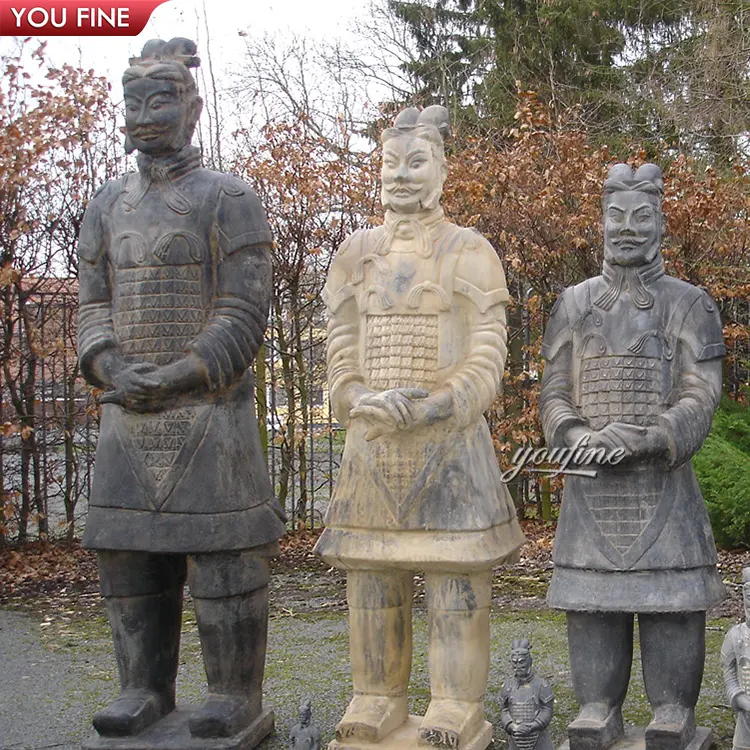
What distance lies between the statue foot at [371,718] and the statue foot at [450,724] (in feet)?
0.43

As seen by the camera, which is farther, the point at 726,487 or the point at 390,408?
the point at 726,487

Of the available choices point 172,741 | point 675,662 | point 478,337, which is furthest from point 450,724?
point 478,337

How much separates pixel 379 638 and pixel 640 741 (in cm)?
106

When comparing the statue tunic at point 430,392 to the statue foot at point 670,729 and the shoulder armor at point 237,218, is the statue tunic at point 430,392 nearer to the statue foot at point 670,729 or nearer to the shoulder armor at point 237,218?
the shoulder armor at point 237,218

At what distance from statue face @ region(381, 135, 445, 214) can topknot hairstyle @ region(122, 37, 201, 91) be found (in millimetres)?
872

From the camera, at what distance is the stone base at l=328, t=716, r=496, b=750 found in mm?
4520

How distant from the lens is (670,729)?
441 centimetres

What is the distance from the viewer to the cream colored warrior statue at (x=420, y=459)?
Result: 14.8 feet

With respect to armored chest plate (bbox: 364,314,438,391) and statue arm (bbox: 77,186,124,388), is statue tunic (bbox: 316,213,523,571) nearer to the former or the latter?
armored chest plate (bbox: 364,314,438,391)

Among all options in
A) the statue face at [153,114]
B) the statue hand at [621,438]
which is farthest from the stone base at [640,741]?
the statue face at [153,114]

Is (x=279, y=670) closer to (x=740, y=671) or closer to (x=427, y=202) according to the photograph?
(x=740, y=671)

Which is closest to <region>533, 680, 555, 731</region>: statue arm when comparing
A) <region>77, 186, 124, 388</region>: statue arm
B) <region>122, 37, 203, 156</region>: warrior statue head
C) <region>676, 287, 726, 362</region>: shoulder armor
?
<region>676, 287, 726, 362</region>: shoulder armor

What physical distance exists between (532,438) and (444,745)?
183 inches

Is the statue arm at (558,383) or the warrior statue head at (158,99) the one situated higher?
the warrior statue head at (158,99)
